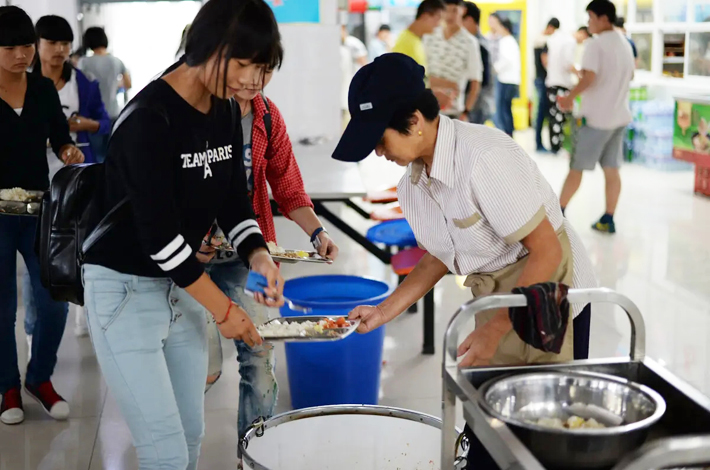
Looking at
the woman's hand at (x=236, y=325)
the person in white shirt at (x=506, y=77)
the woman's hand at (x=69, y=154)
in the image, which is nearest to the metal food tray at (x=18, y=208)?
the woman's hand at (x=69, y=154)

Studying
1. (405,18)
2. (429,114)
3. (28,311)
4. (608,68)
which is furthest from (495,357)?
(405,18)

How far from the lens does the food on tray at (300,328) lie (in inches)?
88.7

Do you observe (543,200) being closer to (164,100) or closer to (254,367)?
(164,100)

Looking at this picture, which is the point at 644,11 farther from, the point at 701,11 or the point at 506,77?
the point at 506,77

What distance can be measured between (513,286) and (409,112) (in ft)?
1.66

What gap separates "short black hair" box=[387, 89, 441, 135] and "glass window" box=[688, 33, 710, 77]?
9010 mm

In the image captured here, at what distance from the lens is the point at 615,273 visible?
5.75 m

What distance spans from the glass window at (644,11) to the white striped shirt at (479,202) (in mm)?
10268

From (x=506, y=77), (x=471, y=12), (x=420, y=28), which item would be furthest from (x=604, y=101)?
(x=506, y=77)

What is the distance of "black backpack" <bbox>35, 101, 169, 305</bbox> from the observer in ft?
6.77

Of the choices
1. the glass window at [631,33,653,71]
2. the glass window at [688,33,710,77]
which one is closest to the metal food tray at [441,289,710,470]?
the glass window at [688,33,710,77]

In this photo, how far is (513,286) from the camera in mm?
2027

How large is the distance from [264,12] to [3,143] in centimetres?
189

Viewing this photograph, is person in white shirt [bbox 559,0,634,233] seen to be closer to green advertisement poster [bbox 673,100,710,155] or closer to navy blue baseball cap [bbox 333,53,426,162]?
green advertisement poster [bbox 673,100,710,155]
